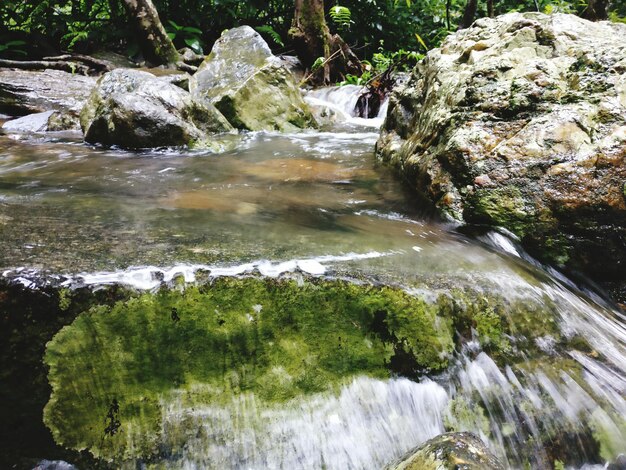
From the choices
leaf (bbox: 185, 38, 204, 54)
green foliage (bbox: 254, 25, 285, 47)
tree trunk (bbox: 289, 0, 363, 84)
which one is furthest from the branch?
leaf (bbox: 185, 38, 204, 54)

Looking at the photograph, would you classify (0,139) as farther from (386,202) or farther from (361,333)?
(361,333)

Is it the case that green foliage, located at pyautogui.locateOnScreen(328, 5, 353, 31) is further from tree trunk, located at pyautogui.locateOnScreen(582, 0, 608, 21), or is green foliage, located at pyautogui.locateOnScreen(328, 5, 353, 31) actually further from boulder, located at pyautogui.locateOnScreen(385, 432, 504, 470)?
boulder, located at pyautogui.locateOnScreen(385, 432, 504, 470)

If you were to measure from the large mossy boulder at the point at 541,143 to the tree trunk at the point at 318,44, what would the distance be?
8207 millimetres

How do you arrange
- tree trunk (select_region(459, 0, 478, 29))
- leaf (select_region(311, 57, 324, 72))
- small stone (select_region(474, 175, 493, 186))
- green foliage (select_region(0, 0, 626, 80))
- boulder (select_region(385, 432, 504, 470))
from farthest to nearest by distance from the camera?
green foliage (select_region(0, 0, 626, 80)) < leaf (select_region(311, 57, 324, 72)) < tree trunk (select_region(459, 0, 478, 29)) < small stone (select_region(474, 175, 493, 186)) < boulder (select_region(385, 432, 504, 470))

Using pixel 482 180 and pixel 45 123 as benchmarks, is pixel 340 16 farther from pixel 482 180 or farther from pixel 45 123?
pixel 482 180

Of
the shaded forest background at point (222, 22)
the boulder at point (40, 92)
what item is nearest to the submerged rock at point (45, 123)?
the boulder at point (40, 92)

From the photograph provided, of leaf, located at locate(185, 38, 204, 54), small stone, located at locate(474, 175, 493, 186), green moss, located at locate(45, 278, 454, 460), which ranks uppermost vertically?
leaf, located at locate(185, 38, 204, 54)

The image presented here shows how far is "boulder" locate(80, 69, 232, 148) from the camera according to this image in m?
5.29

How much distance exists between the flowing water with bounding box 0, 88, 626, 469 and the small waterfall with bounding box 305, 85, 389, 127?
589cm

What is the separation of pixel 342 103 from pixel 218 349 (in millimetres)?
8446

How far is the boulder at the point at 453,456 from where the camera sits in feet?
4.19

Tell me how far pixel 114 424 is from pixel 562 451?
181cm

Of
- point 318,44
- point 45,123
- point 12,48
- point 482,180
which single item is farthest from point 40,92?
point 482,180

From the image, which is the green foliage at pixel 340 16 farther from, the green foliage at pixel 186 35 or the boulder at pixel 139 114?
the boulder at pixel 139 114
